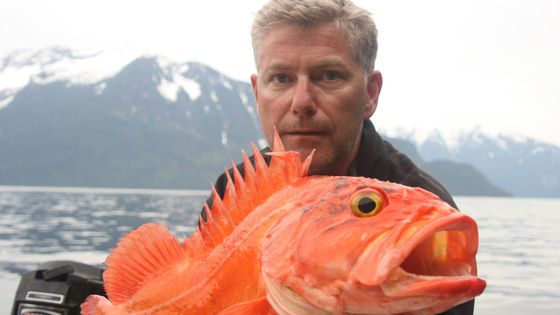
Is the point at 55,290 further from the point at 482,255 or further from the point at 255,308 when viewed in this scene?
the point at 482,255

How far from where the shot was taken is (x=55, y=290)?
5094mm

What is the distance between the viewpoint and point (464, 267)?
205 cm

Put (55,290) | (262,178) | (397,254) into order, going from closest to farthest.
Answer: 1. (397,254)
2. (262,178)
3. (55,290)

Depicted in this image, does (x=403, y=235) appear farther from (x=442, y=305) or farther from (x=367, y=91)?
(x=367, y=91)

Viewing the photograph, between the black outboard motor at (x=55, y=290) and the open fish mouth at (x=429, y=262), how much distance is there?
152 inches

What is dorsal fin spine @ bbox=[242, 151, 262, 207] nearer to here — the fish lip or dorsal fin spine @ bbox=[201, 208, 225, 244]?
dorsal fin spine @ bbox=[201, 208, 225, 244]

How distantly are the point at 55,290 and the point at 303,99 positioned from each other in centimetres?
292

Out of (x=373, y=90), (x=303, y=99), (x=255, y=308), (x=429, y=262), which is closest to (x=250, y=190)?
(x=255, y=308)

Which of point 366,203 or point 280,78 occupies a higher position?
point 366,203

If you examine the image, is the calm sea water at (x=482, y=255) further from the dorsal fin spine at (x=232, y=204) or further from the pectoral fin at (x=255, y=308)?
the pectoral fin at (x=255, y=308)

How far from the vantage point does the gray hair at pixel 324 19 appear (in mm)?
4273

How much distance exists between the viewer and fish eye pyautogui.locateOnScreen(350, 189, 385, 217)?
2.10 m

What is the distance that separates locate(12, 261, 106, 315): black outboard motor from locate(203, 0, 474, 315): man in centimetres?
227

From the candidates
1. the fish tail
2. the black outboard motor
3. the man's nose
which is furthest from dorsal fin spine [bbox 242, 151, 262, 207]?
the black outboard motor
